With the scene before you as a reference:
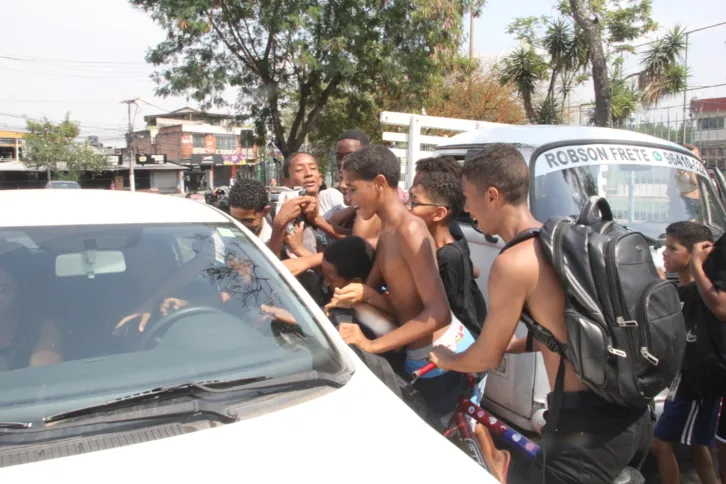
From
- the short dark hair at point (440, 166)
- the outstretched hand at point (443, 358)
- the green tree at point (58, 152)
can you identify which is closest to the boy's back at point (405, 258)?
the outstretched hand at point (443, 358)

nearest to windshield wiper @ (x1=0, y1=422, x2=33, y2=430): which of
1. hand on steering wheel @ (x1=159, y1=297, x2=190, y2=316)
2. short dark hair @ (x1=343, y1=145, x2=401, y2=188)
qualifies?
hand on steering wheel @ (x1=159, y1=297, x2=190, y2=316)

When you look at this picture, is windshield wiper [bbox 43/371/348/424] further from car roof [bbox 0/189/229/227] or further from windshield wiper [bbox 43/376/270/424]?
car roof [bbox 0/189/229/227]

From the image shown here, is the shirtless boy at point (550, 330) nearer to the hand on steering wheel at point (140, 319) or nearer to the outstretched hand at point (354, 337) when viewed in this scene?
the outstretched hand at point (354, 337)

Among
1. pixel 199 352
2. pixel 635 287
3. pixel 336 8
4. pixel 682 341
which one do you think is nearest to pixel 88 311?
pixel 199 352

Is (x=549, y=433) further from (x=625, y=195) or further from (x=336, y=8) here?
(x=336, y=8)

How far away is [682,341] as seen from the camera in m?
1.83

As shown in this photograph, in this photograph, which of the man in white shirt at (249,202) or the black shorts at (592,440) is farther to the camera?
the man in white shirt at (249,202)

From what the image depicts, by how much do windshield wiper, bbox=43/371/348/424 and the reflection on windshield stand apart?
6.68 feet

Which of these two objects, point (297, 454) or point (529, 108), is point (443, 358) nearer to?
point (297, 454)

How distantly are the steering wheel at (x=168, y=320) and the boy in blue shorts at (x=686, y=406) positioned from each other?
7.34 ft

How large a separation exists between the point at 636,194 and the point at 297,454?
3.18 meters

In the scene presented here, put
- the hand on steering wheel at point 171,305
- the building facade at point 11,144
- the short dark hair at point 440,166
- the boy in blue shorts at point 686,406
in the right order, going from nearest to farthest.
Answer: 1. the hand on steering wheel at point 171,305
2. the boy in blue shorts at point 686,406
3. the short dark hair at point 440,166
4. the building facade at point 11,144

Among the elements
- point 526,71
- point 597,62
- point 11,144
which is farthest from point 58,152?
point 597,62

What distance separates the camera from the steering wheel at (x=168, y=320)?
77.8 inches
